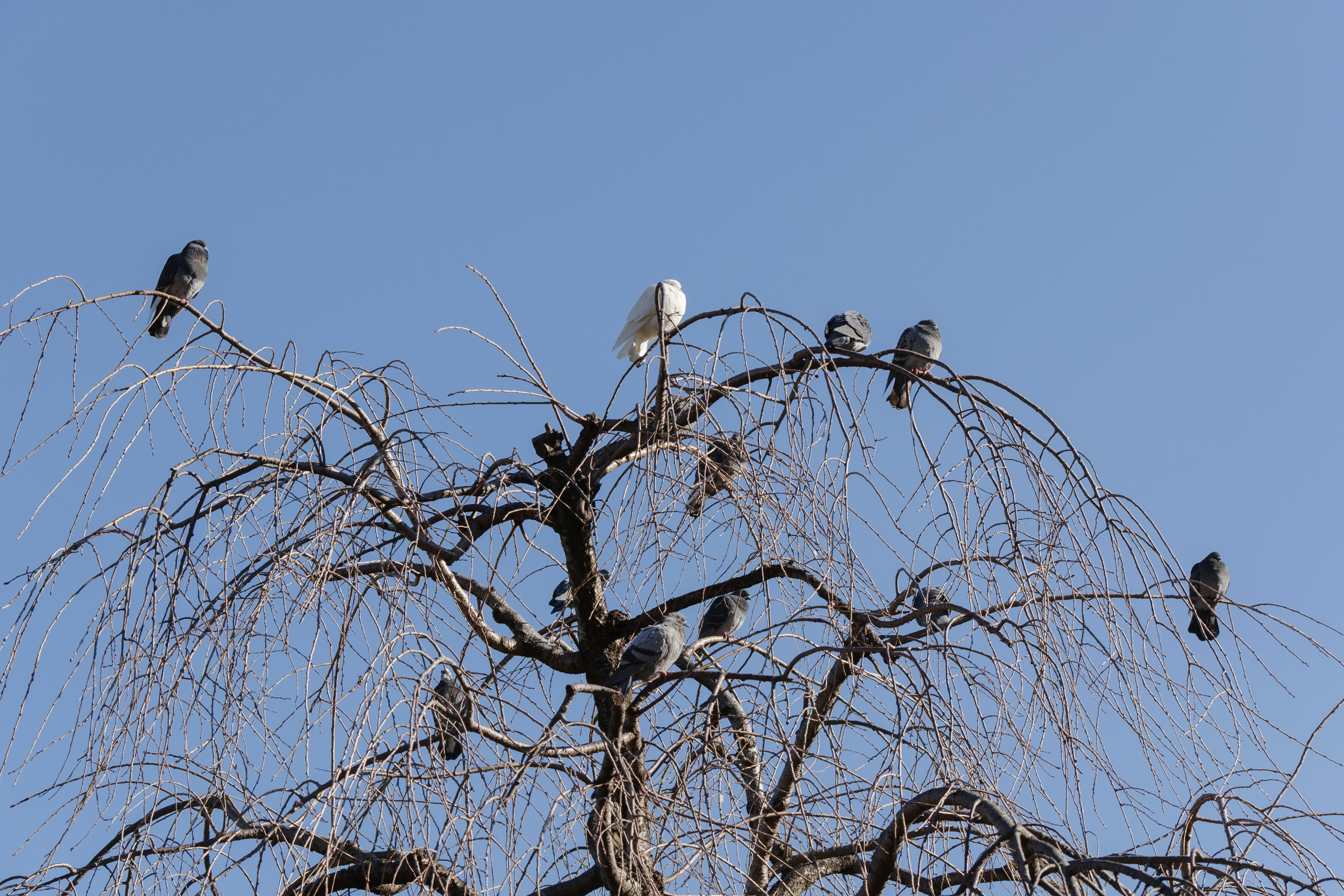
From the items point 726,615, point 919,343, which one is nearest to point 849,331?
point 919,343

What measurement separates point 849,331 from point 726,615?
1288 mm

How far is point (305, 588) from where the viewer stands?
2275 millimetres

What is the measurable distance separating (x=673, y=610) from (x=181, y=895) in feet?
4.70

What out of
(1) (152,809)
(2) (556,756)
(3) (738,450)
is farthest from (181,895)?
(3) (738,450)

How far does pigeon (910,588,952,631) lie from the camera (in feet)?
7.56

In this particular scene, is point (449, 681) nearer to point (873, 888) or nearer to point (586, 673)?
point (586, 673)

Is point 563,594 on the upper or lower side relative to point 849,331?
lower

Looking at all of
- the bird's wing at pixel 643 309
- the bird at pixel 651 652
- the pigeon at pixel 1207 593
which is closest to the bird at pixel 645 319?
the bird's wing at pixel 643 309

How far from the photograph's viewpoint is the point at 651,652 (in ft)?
11.4

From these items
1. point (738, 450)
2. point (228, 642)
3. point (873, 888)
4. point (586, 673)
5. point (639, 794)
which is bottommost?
point (873, 888)

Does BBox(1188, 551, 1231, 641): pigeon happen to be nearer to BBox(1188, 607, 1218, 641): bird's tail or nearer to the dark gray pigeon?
BBox(1188, 607, 1218, 641): bird's tail

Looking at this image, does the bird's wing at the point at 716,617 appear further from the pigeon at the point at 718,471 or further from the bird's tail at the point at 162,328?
the bird's tail at the point at 162,328

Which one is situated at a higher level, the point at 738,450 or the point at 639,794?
the point at 738,450

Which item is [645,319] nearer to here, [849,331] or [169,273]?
[849,331]
